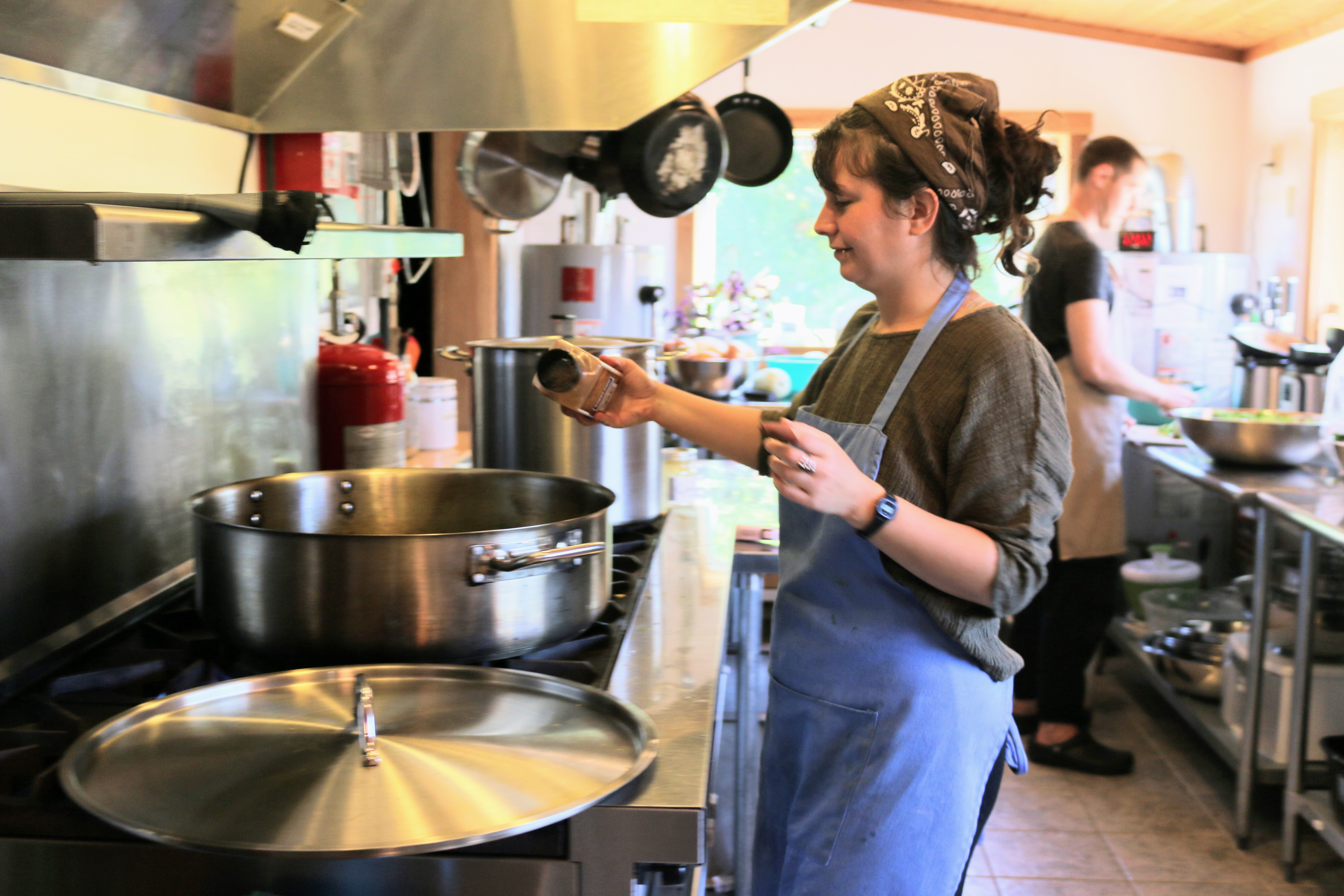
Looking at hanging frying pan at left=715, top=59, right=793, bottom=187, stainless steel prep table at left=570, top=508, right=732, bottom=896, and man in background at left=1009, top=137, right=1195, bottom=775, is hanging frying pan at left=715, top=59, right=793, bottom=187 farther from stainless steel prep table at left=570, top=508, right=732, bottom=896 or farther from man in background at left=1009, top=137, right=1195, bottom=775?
stainless steel prep table at left=570, top=508, right=732, bottom=896

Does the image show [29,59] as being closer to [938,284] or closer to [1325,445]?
[938,284]

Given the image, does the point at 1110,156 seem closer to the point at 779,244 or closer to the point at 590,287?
the point at 590,287

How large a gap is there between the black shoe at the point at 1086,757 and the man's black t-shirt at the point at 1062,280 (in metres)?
1.12

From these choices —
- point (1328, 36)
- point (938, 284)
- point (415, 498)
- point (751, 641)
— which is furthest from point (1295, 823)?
point (1328, 36)

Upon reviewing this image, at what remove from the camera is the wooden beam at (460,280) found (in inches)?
126

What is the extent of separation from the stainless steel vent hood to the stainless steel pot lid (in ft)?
2.45

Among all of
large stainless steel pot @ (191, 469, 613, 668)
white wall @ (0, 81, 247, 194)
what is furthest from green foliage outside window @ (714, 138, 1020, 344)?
large stainless steel pot @ (191, 469, 613, 668)

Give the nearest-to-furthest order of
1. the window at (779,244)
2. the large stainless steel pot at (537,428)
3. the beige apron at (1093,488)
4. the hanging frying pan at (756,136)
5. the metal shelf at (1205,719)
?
the large stainless steel pot at (537,428) < the metal shelf at (1205,719) < the beige apron at (1093,488) < the hanging frying pan at (756,136) < the window at (779,244)

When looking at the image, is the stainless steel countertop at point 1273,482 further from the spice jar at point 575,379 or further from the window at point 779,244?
the window at point 779,244

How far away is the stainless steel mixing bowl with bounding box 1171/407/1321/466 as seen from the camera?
299cm

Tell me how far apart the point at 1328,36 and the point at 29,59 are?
5037 mm

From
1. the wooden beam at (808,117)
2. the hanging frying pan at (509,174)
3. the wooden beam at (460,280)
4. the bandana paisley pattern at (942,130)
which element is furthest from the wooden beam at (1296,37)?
the bandana paisley pattern at (942,130)

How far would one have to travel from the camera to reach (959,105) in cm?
129

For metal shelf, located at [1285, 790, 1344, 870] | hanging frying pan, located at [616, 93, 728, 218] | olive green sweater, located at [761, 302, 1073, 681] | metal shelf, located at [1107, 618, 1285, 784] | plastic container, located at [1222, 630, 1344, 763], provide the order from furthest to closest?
hanging frying pan, located at [616, 93, 728, 218]
metal shelf, located at [1107, 618, 1285, 784]
plastic container, located at [1222, 630, 1344, 763]
metal shelf, located at [1285, 790, 1344, 870]
olive green sweater, located at [761, 302, 1073, 681]
